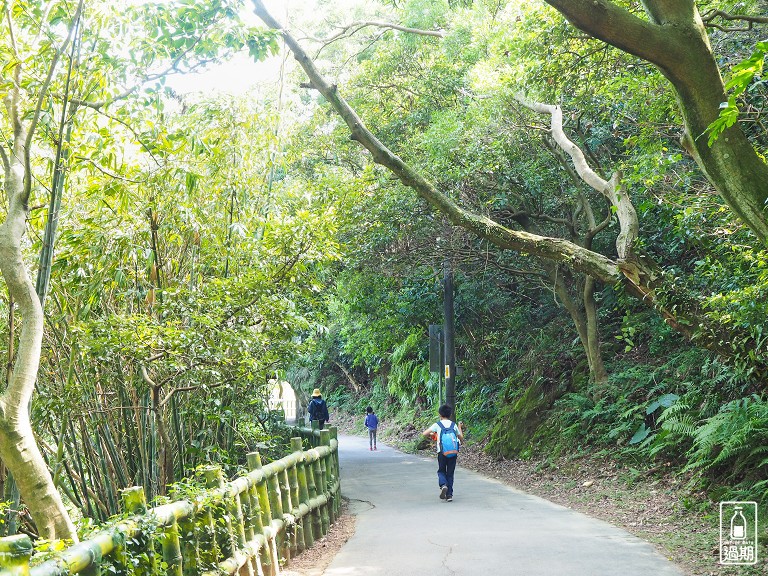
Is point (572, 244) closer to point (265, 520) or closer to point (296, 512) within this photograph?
point (296, 512)

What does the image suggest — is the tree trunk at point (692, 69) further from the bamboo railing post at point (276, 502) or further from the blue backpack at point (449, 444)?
the blue backpack at point (449, 444)

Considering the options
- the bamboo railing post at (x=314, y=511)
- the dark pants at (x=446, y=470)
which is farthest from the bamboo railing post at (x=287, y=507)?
the dark pants at (x=446, y=470)

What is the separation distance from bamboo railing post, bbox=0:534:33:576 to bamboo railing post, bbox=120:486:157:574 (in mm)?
1218

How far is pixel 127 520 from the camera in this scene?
15.1ft

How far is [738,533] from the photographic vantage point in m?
8.01

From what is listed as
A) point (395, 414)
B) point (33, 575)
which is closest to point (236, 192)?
point (33, 575)

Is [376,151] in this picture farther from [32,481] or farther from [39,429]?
[32,481]

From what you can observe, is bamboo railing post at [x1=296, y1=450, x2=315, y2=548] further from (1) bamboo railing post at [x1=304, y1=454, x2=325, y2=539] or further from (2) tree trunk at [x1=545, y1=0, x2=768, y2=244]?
(2) tree trunk at [x1=545, y1=0, x2=768, y2=244]

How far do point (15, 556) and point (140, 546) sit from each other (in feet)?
4.86

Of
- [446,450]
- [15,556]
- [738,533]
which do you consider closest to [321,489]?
[446,450]

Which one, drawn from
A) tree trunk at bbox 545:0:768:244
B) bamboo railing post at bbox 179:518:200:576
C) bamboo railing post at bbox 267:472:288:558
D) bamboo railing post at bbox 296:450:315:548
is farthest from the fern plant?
bamboo railing post at bbox 179:518:200:576

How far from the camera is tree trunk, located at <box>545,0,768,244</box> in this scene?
604 centimetres

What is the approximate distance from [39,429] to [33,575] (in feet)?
19.2

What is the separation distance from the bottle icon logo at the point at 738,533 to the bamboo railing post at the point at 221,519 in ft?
14.9
